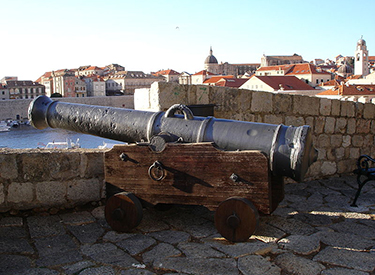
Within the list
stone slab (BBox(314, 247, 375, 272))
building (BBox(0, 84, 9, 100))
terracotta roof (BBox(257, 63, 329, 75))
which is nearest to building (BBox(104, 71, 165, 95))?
building (BBox(0, 84, 9, 100))

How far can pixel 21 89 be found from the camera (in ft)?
239

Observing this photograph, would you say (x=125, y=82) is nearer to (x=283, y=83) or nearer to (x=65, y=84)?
(x=65, y=84)

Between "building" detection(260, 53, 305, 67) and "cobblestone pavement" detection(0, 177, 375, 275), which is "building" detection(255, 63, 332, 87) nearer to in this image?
"building" detection(260, 53, 305, 67)

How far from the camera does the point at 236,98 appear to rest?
418cm

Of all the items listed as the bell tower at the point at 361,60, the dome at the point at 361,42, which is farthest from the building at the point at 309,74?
the dome at the point at 361,42

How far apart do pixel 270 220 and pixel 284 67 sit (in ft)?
264

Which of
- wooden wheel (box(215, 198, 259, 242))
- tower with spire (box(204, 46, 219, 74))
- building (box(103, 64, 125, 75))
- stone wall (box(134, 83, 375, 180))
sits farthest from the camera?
tower with spire (box(204, 46, 219, 74))

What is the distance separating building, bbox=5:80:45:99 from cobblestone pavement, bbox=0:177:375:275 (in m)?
74.5

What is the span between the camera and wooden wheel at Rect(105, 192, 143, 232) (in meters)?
2.58

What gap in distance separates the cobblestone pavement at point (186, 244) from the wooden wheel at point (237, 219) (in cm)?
6

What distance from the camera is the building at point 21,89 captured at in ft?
235

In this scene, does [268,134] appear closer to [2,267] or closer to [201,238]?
[201,238]

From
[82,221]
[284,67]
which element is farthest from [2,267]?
[284,67]

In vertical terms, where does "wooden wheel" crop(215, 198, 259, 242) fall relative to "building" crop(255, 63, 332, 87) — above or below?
below
